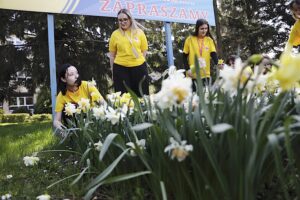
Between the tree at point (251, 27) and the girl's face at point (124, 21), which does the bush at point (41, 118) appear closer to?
the tree at point (251, 27)

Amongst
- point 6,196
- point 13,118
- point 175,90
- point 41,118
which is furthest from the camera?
point 13,118

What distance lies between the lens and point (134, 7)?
6062 mm

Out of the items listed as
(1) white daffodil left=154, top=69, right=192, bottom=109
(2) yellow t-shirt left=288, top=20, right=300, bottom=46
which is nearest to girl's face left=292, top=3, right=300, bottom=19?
(2) yellow t-shirt left=288, top=20, right=300, bottom=46

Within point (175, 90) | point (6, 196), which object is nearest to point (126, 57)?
point (6, 196)

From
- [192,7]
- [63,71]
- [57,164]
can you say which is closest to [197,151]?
[57,164]

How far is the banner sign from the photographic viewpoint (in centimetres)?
511

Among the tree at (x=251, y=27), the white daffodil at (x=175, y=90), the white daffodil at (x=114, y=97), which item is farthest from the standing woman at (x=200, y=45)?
the tree at (x=251, y=27)

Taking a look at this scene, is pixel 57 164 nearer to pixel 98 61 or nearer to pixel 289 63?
pixel 289 63

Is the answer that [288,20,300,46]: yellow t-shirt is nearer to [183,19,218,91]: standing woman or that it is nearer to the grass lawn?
[183,19,218,91]: standing woman

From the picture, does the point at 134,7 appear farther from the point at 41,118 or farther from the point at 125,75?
the point at 41,118

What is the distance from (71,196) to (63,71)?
199 cm

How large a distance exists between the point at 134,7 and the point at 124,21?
200 cm

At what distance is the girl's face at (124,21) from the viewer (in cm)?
411

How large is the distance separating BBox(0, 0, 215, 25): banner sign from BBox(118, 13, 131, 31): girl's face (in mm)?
1516
